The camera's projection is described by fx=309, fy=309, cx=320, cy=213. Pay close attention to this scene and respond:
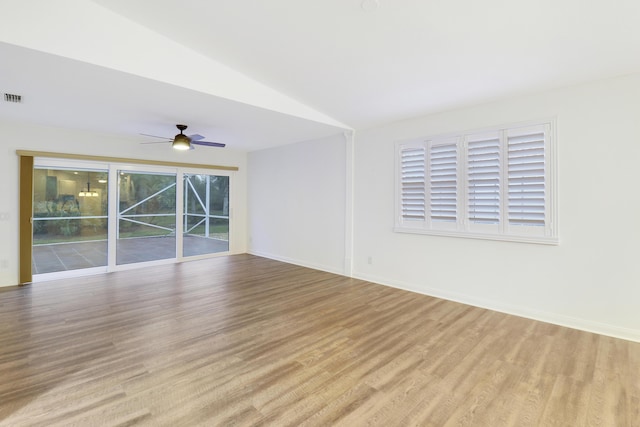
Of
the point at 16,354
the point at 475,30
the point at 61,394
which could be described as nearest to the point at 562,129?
the point at 475,30

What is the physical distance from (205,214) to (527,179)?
621 centimetres

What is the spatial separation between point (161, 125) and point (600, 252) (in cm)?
584

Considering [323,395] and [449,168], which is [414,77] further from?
[323,395]

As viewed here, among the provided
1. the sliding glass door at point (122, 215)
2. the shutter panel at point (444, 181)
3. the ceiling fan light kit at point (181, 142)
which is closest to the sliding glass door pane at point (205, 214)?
the sliding glass door at point (122, 215)

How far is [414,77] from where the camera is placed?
3326 millimetres

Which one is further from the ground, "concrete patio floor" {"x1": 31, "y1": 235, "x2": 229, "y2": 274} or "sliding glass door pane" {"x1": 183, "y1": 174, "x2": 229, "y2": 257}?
"sliding glass door pane" {"x1": 183, "y1": 174, "x2": 229, "y2": 257}

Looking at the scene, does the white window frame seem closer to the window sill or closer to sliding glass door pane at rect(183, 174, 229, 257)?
the window sill

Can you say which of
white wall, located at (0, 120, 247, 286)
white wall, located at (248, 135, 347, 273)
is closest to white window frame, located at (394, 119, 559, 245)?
white wall, located at (248, 135, 347, 273)

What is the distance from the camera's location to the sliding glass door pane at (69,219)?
5.06 meters

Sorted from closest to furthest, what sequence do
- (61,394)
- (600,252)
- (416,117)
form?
(61,394) < (600,252) < (416,117)

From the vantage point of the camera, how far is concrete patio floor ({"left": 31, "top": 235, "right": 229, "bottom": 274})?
517 cm

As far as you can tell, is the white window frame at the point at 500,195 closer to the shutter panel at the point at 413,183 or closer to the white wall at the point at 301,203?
Result: the shutter panel at the point at 413,183

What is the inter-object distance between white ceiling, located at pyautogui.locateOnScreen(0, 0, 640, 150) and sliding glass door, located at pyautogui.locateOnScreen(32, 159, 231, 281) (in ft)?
5.12

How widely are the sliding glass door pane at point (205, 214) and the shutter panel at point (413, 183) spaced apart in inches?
176
